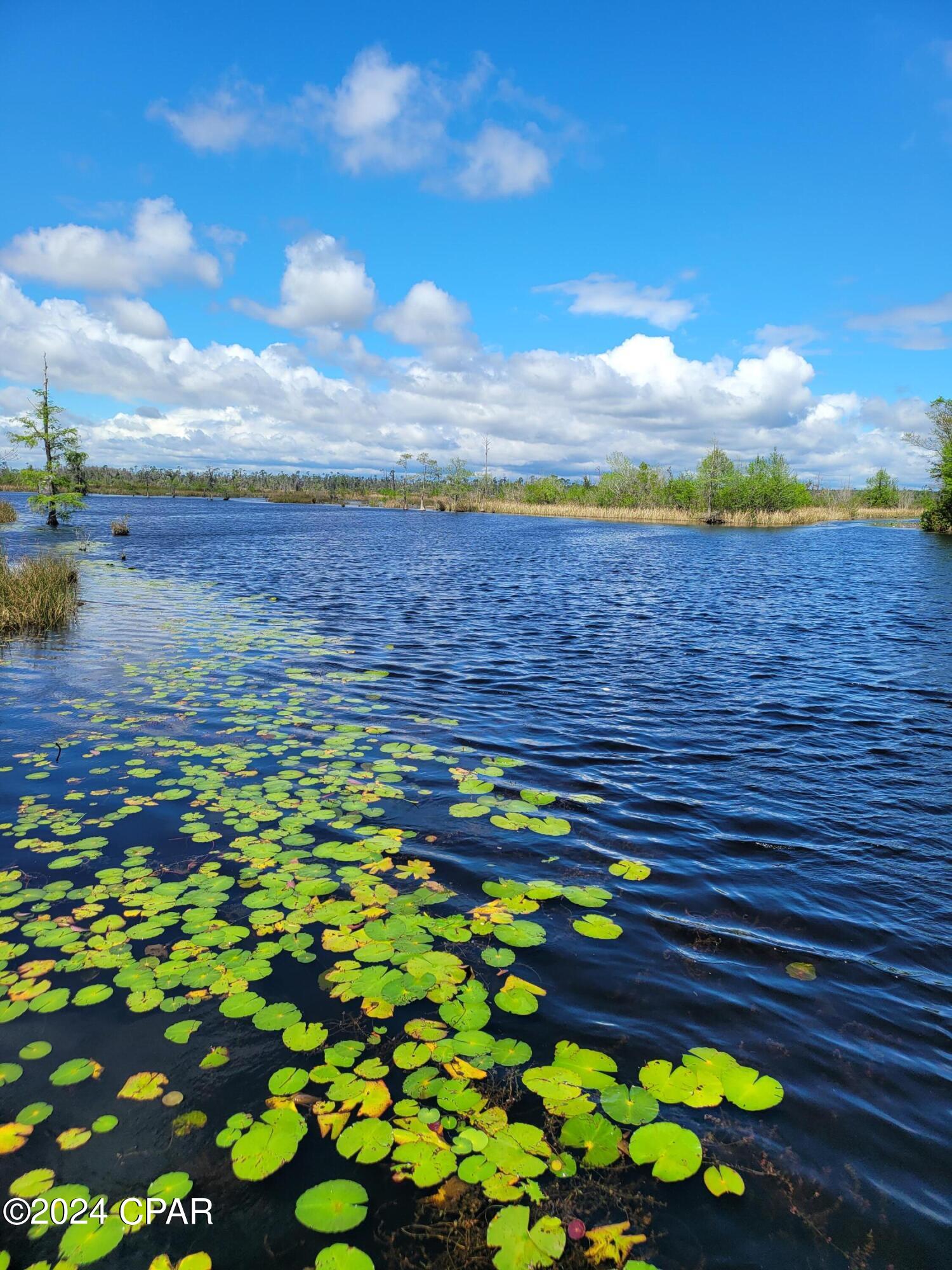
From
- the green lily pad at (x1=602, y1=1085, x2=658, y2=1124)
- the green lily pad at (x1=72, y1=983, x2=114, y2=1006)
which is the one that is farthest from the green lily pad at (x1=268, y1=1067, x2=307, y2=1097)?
the green lily pad at (x1=602, y1=1085, x2=658, y2=1124)

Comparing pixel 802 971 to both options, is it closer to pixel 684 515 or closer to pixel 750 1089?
pixel 750 1089

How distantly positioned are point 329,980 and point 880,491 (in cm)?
15747

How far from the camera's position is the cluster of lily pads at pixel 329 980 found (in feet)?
9.50

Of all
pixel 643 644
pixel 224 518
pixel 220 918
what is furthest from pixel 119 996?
pixel 224 518

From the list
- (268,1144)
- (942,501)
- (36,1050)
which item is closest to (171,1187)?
(268,1144)

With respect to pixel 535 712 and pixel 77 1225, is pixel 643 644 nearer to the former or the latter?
pixel 535 712

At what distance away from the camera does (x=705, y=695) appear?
11.2m

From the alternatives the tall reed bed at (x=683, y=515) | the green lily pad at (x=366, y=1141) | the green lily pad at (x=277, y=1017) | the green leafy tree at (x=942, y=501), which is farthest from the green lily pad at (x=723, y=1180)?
the tall reed bed at (x=683, y=515)

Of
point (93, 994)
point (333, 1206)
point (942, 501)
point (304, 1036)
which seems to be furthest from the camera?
point (942, 501)

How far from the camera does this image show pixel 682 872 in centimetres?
560

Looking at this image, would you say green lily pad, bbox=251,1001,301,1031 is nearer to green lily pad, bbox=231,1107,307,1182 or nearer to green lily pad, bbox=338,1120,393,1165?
green lily pad, bbox=231,1107,307,1182

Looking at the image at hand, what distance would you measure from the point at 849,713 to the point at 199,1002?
10166 mm

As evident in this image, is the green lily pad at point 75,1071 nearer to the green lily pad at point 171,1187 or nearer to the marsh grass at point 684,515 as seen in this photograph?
the green lily pad at point 171,1187

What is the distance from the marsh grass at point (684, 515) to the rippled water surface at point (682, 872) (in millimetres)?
76488
